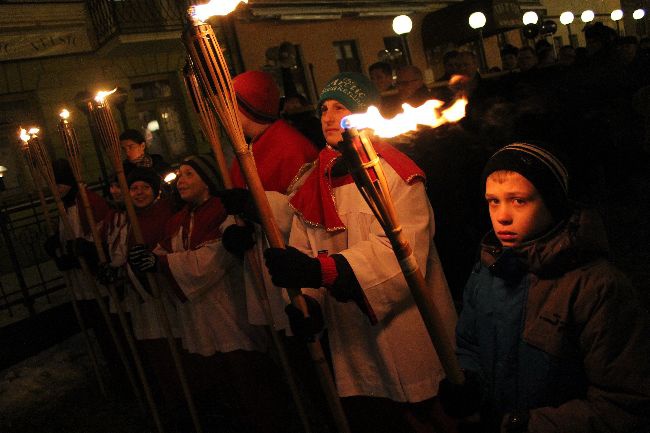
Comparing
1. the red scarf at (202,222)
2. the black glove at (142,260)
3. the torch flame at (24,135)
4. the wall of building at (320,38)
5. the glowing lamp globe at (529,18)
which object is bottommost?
the black glove at (142,260)

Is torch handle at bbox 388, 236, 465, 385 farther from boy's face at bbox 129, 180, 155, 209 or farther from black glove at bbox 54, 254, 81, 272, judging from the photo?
black glove at bbox 54, 254, 81, 272

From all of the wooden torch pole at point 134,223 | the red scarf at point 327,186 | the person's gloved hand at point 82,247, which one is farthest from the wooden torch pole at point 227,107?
the person's gloved hand at point 82,247

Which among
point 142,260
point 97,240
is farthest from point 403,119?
point 97,240

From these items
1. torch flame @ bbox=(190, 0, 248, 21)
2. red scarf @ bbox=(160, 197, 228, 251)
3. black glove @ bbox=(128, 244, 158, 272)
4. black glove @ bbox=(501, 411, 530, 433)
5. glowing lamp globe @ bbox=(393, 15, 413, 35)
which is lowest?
black glove @ bbox=(501, 411, 530, 433)

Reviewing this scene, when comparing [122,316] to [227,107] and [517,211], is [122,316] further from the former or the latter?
[517,211]

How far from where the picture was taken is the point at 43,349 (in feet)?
20.7

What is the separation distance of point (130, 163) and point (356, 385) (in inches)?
138

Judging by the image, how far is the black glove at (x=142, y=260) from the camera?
10.4ft

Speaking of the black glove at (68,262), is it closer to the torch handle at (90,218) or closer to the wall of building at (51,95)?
the torch handle at (90,218)

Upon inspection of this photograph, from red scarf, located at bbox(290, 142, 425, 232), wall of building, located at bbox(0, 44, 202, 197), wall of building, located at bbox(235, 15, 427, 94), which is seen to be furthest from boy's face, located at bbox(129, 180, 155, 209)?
wall of building, located at bbox(235, 15, 427, 94)

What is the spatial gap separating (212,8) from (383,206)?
1383mm

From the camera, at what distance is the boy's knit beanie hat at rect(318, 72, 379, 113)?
2.28 metres

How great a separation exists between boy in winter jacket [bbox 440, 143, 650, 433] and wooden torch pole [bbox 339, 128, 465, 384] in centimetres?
32

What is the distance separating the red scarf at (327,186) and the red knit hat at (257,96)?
756mm
